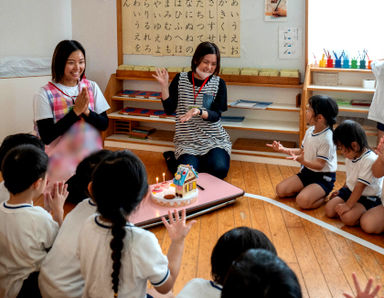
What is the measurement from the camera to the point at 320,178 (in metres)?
3.23

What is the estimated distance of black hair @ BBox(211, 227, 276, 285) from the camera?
4.31 ft

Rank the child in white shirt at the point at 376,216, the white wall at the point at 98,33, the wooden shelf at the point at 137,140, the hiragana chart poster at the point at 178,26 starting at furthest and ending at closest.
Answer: the white wall at the point at 98,33, the wooden shelf at the point at 137,140, the hiragana chart poster at the point at 178,26, the child in white shirt at the point at 376,216

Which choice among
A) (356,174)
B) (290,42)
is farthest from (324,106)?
(290,42)

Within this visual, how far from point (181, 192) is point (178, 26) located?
7.77ft

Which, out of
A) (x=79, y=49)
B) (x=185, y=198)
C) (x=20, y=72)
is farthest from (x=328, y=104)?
(x=20, y=72)

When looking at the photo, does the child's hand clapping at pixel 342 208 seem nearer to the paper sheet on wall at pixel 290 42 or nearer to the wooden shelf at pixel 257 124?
the wooden shelf at pixel 257 124

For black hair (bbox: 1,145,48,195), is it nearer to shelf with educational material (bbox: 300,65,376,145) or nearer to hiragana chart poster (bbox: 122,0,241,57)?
shelf with educational material (bbox: 300,65,376,145)

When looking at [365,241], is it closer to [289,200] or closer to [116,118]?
[289,200]

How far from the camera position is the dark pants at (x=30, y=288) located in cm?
170

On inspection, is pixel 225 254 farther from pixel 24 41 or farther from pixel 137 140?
pixel 24 41

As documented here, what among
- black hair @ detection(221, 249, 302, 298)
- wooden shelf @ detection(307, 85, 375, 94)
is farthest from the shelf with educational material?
black hair @ detection(221, 249, 302, 298)

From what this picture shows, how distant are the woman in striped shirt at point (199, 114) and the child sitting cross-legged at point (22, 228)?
198 cm

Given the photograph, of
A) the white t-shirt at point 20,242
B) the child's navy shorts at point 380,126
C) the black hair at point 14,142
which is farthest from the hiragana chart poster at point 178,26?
the white t-shirt at point 20,242

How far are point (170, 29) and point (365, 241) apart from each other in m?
3.10
